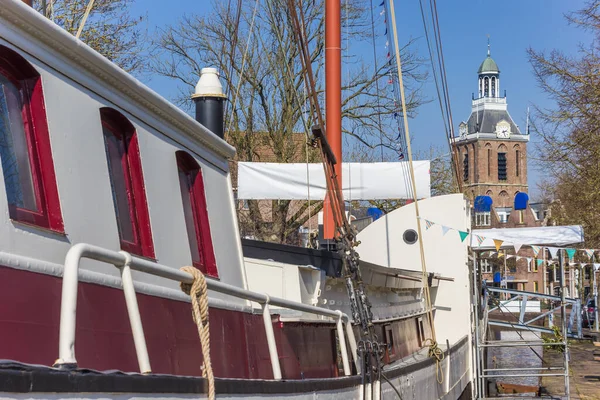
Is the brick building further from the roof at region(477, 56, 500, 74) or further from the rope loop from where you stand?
the rope loop

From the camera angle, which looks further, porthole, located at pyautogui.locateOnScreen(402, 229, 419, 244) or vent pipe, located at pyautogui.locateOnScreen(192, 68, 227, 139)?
porthole, located at pyautogui.locateOnScreen(402, 229, 419, 244)

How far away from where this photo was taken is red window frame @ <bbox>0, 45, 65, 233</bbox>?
404cm

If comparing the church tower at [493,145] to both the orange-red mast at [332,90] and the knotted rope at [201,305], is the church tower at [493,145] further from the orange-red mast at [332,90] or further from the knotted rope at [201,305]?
the knotted rope at [201,305]

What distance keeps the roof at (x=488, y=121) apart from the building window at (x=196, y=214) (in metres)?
140

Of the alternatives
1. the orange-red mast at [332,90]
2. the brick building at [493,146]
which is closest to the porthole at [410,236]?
the orange-red mast at [332,90]

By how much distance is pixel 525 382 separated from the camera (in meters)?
21.5

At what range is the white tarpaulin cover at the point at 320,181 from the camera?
14391 millimetres

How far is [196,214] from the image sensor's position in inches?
245

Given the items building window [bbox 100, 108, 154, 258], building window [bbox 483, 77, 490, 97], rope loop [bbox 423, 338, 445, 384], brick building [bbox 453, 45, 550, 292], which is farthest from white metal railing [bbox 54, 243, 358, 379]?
building window [bbox 483, 77, 490, 97]

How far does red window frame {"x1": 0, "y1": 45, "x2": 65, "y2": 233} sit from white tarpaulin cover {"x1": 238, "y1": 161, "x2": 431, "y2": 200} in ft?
33.1

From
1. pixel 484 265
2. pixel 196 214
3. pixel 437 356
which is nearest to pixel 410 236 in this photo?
pixel 437 356

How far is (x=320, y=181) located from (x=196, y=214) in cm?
843

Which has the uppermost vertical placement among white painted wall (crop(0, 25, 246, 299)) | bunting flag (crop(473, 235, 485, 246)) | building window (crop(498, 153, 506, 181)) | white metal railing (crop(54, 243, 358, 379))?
white painted wall (crop(0, 25, 246, 299))

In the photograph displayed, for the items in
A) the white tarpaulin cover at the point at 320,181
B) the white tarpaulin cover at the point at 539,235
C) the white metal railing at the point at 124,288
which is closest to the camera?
the white metal railing at the point at 124,288
